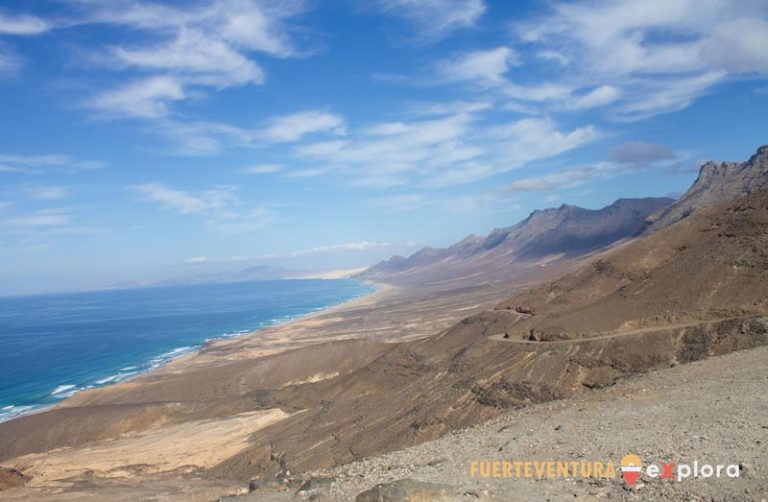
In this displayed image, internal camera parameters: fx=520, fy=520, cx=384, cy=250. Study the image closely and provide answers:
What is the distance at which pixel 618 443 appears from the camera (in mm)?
13328

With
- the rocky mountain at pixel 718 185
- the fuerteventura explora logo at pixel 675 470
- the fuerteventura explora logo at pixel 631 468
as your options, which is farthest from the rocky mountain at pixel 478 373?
the rocky mountain at pixel 718 185

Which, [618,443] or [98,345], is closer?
[618,443]

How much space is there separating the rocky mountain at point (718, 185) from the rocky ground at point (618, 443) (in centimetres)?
10674

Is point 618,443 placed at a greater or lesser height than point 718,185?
lesser

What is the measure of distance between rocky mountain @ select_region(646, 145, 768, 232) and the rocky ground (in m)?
107

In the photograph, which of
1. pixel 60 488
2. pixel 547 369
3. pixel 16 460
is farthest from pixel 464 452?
pixel 16 460

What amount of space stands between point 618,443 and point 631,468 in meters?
1.74

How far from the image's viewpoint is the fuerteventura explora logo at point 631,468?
11.2 metres

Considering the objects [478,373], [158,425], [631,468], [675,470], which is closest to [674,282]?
[478,373]

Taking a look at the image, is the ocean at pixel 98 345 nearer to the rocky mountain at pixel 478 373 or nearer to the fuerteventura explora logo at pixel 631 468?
the rocky mountain at pixel 478 373

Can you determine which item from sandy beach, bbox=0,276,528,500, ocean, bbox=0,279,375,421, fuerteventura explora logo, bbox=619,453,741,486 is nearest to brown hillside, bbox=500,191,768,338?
fuerteventura explora logo, bbox=619,453,741,486

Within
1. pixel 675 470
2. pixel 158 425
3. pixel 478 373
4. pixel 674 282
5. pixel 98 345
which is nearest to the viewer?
pixel 675 470

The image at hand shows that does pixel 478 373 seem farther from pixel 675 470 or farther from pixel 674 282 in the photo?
pixel 675 470

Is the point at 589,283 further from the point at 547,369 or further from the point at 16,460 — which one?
the point at 16,460
